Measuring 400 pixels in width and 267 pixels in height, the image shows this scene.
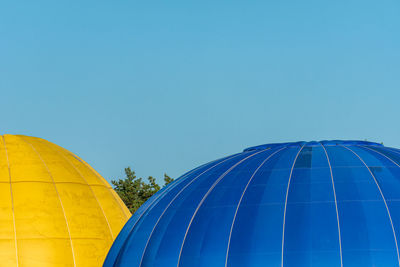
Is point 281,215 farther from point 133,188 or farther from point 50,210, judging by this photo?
point 133,188

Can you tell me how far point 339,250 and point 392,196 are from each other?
7.30 feet

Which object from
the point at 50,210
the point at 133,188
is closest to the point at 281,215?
the point at 50,210

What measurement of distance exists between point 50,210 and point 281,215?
12.7 meters

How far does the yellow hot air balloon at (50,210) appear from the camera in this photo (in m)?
31.0

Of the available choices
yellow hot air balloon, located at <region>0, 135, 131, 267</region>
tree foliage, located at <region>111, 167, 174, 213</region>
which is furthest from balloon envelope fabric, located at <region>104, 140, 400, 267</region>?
tree foliage, located at <region>111, 167, 174, 213</region>

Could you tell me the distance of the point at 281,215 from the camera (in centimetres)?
2128

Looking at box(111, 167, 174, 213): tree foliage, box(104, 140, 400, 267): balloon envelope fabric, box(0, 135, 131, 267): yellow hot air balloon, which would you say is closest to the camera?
box(104, 140, 400, 267): balloon envelope fabric

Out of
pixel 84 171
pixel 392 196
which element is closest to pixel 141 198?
pixel 84 171

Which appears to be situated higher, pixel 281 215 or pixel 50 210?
pixel 50 210

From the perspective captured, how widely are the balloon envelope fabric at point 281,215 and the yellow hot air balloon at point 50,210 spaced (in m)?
7.43

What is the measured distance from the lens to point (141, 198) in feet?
204

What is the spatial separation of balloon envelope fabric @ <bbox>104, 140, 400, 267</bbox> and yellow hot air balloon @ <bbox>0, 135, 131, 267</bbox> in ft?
24.4

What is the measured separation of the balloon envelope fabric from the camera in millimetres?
20484

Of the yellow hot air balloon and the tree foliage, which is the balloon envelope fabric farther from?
the tree foliage
